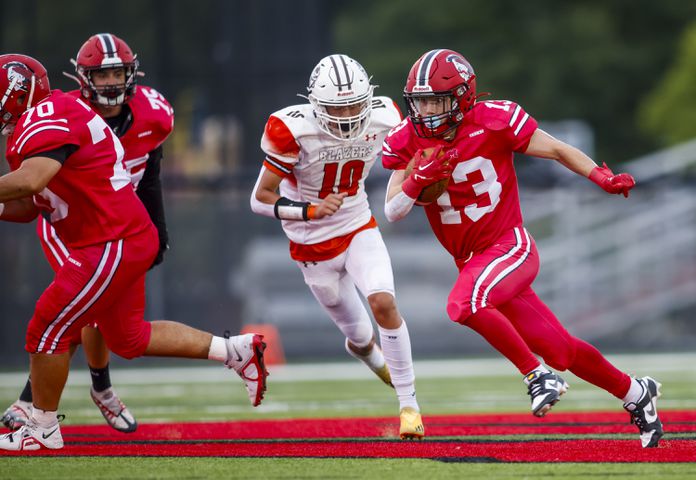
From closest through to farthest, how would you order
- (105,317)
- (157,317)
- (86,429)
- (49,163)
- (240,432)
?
(49,163)
(105,317)
(240,432)
(86,429)
(157,317)

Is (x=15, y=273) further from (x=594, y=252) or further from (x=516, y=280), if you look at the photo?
(x=516, y=280)

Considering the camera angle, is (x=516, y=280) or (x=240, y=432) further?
(x=240, y=432)

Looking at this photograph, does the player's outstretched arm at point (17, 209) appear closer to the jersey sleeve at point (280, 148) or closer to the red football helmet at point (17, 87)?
the red football helmet at point (17, 87)

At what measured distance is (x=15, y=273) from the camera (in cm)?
1270

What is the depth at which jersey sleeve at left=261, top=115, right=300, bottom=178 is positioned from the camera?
19.6 ft

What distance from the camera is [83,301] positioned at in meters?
5.35

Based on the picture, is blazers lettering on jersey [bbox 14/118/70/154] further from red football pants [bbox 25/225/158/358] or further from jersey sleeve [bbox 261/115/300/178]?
jersey sleeve [bbox 261/115/300/178]

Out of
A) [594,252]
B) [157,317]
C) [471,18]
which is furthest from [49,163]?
[471,18]

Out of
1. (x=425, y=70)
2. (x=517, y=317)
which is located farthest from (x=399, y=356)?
(x=425, y=70)

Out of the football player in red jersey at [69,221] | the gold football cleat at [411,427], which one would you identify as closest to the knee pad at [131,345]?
the football player in red jersey at [69,221]

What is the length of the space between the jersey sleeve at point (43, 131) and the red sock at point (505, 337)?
182 centimetres

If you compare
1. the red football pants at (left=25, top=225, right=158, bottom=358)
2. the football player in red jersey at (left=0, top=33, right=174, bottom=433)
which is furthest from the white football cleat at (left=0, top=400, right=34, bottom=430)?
the red football pants at (left=25, top=225, right=158, bottom=358)

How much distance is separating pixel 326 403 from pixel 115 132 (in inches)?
113

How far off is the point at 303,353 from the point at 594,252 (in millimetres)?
3330
